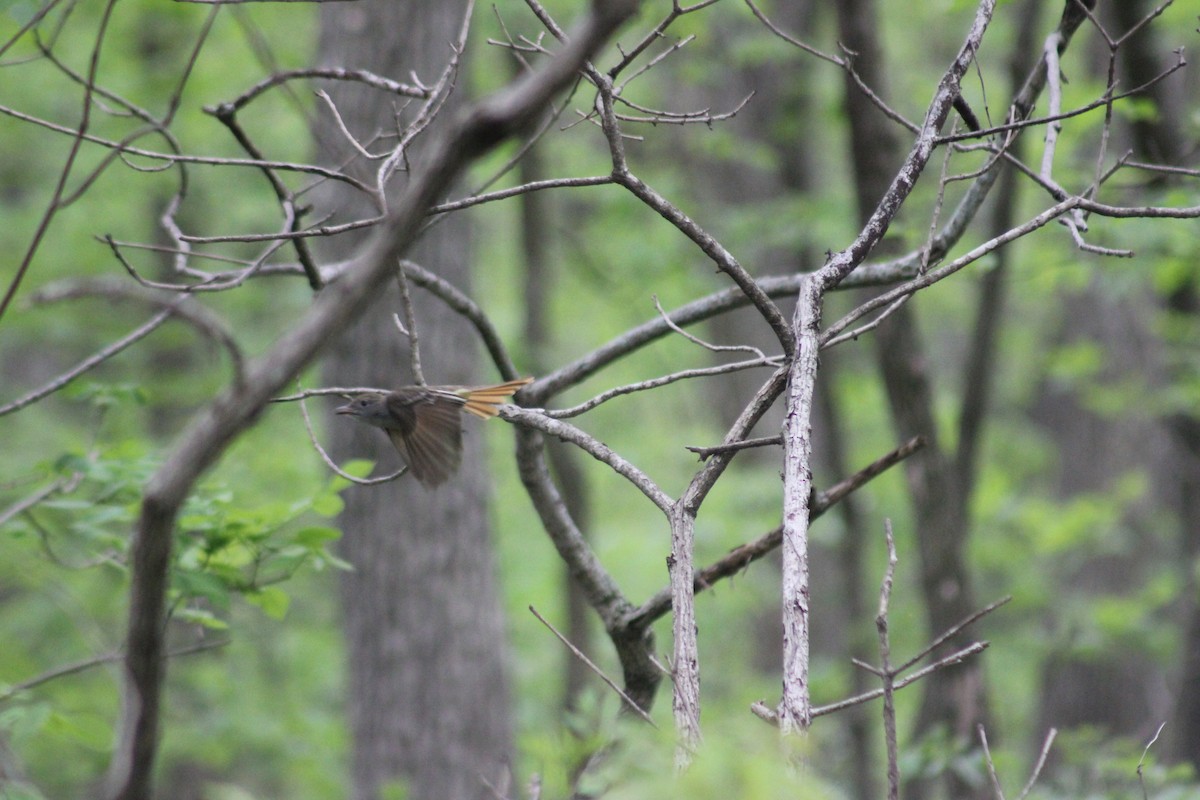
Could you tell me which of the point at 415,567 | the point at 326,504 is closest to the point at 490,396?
the point at 326,504

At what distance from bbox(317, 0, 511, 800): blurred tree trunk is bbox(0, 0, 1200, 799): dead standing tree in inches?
97.7

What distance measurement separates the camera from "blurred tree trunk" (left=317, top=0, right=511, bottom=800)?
15.9 feet

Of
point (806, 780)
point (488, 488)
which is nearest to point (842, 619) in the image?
point (488, 488)

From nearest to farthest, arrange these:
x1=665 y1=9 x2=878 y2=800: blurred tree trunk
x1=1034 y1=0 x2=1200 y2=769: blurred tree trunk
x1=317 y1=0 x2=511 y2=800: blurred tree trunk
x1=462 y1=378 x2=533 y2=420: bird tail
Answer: x1=462 y1=378 x2=533 y2=420: bird tail → x1=1034 y1=0 x2=1200 y2=769: blurred tree trunk → x1=317 y1=0 x2=511 y2=800: blurred tree trunk → x1=665 y1=9 x2=878 y2=800: blurred tree trunk

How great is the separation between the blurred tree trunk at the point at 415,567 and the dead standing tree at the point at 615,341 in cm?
248

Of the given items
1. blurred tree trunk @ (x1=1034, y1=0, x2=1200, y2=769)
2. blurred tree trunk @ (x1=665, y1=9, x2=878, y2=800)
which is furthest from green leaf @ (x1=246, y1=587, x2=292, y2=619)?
blurred tree trunk @ (x1=665, y1=9, x2=878, y2=800)

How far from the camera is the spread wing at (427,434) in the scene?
2279mm

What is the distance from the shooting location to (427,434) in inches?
91.8

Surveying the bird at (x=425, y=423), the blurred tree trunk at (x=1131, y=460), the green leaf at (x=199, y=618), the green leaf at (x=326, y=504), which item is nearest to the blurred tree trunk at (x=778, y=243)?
the blurred tree trunk at (x=1131, y=460)

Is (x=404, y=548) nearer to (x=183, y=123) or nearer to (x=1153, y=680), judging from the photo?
(x=183, y=123)

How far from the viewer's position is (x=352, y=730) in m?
5.14

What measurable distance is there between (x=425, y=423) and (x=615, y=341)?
1.50 feet

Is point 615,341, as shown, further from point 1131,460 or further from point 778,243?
point 1131,460

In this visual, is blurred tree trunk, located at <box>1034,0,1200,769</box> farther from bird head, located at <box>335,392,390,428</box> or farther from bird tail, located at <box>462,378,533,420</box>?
bird head, located at <box>335,392,390,428</box>
